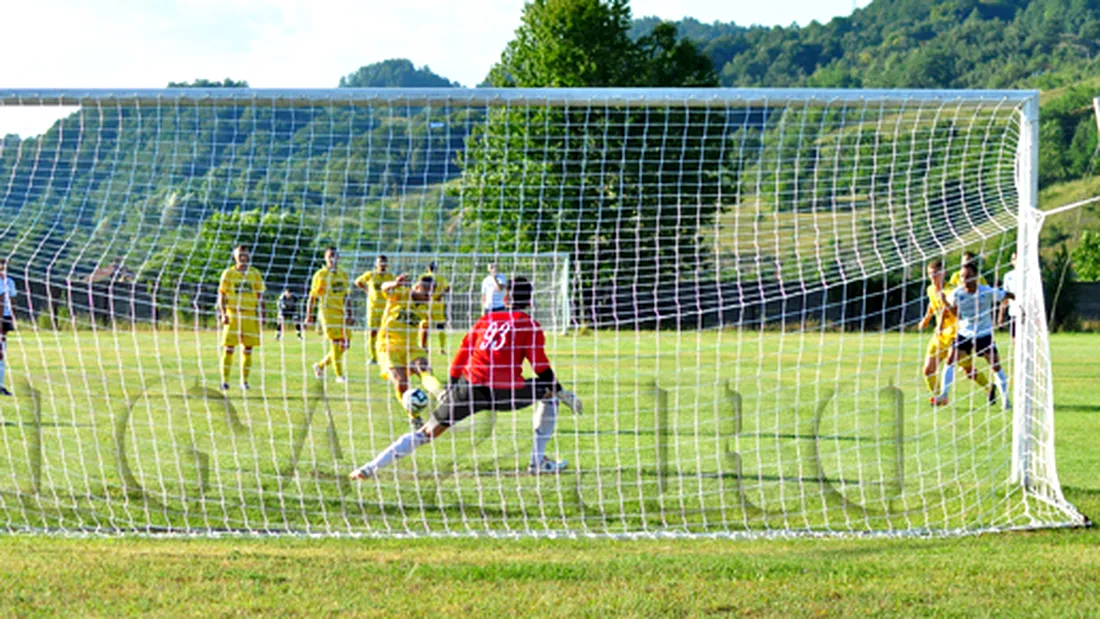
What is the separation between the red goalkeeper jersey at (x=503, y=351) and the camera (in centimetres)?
823

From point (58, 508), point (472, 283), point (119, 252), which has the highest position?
point (119, 252)

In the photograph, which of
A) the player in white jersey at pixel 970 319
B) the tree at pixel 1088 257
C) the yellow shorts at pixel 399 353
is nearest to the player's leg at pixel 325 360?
the yellow shorts at pixel 399 353

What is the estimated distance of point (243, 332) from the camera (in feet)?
47.2

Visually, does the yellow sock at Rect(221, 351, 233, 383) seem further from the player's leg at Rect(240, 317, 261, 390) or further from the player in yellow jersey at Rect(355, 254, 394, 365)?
the player in yellow jersey at Rect(355, 254, 394, 365)

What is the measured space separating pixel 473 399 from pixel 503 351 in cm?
38

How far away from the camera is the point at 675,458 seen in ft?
32.5

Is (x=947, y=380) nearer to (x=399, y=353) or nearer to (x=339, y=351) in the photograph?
(x=399, y=353)

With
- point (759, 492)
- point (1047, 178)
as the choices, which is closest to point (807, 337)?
point (1047, 178)

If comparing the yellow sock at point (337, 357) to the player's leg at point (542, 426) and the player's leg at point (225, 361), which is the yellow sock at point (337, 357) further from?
the player's leg at point (542, 426)

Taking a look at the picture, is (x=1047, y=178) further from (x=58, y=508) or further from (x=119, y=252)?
(x=58, y=508)

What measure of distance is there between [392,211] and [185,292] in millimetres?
4000

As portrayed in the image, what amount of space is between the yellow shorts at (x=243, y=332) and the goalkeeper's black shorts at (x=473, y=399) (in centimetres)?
632

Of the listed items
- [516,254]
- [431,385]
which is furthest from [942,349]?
[431,385]

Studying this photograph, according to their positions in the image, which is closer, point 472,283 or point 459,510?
point 459,510
